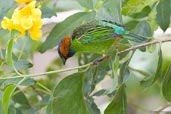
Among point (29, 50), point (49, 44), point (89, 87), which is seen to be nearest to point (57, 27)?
point (49, 44)

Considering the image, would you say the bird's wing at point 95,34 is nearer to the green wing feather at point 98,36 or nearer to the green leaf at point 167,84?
the green wing feather at point 98,36

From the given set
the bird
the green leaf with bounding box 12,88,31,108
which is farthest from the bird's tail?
the green leaf with bounding box 12,88,31,108

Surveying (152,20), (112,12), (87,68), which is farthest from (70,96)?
(152,20)

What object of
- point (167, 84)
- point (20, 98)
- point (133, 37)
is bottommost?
point (20, 98)

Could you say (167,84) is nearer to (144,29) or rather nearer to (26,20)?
(144,29)

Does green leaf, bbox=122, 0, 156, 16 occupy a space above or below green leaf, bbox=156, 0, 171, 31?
above

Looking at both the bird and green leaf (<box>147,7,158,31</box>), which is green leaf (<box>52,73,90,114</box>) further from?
green leaf (<box>147,7,158,31</box>)
